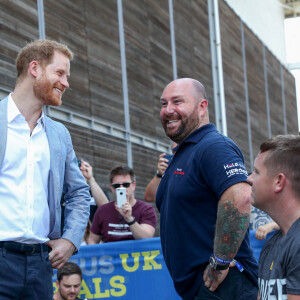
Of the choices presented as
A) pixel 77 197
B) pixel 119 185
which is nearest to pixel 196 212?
pixel 77 197

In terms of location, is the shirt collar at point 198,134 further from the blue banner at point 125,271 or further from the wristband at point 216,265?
the blue banner at point 125,271

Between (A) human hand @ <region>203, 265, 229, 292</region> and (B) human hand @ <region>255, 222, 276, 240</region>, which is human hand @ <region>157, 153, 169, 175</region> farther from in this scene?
(A) human hand @ <region>203, 265, 229, 292</region>

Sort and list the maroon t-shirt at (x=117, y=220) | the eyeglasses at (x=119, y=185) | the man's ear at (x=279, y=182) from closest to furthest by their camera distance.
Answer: the man's ear at (x=279, y=182), the maroon t-shirt at (x=117, y=220), the eyeglasses at (x=119, y=185)

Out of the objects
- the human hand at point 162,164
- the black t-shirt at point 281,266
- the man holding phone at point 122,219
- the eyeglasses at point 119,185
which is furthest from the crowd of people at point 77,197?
the eyeglasses at point 119,185

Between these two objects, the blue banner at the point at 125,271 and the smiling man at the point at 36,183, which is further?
the blue banner at the point at 125,271

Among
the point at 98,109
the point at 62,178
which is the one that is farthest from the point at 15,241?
the point at 98,109

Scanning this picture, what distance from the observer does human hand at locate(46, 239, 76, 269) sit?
3.44m

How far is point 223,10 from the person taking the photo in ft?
63.4

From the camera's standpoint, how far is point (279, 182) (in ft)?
9.20

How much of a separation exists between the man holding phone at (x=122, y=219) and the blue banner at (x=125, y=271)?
0.49 feet

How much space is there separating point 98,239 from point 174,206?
130 inches

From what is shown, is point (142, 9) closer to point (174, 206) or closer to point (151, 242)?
point (151, 242)

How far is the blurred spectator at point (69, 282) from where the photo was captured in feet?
20.7

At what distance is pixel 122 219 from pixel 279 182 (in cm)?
396
